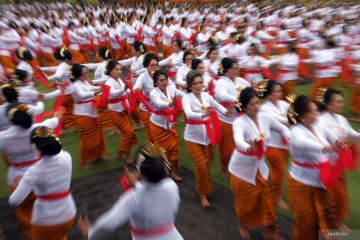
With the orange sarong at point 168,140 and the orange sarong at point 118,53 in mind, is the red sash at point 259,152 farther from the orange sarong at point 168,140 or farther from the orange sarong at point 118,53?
the orange sarong at point 118,53

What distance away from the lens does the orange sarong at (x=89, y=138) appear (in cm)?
508

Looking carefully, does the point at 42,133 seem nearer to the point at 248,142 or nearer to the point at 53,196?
the point at 53,196

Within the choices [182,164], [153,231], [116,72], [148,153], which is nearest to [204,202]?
[182,164]

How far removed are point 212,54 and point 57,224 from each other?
421 centimetres

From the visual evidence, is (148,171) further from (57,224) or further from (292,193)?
(292,193)

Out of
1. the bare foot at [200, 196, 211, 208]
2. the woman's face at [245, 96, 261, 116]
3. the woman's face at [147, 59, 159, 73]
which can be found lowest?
the bare foot at [200, 196, 211, 208]

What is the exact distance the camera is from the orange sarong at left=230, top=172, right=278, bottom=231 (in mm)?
3180

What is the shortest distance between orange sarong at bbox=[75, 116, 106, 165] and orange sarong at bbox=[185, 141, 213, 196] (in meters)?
1.79

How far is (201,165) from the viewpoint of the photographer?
13.0 ft

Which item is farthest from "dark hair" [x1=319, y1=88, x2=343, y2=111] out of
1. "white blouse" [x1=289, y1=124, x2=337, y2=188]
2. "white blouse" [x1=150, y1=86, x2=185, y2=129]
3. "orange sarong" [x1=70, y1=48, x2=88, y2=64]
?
"orange sarong" [x1=70, y1=48, x2=88, y2=64]

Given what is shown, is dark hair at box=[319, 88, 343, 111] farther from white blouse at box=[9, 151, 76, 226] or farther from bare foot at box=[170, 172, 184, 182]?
white blouse at box=[9, 151, 76, 226]

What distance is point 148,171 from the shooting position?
200cm

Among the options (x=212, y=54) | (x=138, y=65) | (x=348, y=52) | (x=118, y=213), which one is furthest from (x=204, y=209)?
(x=348, y=52)

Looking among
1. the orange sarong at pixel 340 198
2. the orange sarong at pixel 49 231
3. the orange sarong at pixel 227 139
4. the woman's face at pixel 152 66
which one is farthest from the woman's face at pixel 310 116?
the woman's face at pixel 152 66
